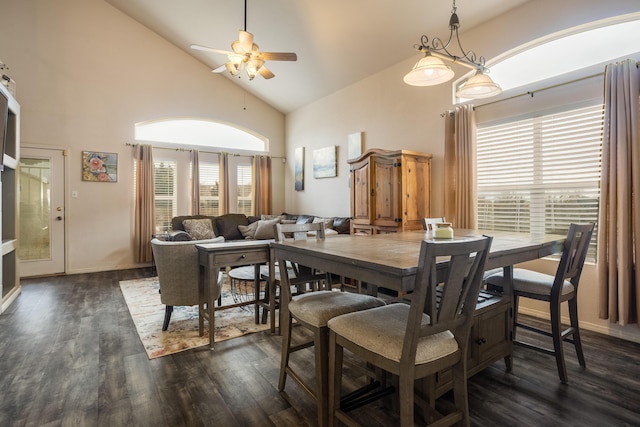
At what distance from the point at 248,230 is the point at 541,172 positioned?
4800 millimetres

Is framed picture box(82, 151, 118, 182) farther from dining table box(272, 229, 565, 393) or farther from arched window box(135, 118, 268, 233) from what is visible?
dining table box(272, 229, 565, 393)

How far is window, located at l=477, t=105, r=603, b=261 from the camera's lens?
303cm

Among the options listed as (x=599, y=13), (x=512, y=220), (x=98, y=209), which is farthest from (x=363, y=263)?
(x=98, y=209)

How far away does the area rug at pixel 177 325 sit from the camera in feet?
8.87

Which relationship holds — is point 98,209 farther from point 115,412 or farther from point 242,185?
point 115,412

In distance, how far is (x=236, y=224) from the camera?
646 centimetres

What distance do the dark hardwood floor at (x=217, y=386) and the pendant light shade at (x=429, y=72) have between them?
209cm

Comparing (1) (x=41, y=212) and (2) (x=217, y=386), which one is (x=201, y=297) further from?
(1) (x=41, y=212)

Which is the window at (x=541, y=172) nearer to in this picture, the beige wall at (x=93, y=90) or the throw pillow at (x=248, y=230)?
the throw pillow at (x=248, y=230)

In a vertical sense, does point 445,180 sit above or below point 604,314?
above

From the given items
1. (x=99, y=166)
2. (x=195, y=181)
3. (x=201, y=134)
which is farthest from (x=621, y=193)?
(x=99, y=166)

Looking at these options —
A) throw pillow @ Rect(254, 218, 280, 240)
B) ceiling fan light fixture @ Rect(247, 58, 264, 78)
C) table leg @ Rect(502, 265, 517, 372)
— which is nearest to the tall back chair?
ceiling fan light fixture @ Rect(247, 58, 264, 78)

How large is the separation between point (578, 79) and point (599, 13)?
21.0 inches

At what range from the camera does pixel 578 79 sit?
2.95 m
